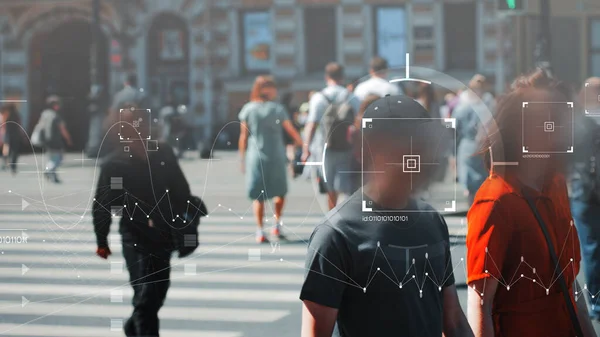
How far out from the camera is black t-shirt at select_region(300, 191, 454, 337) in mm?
2717

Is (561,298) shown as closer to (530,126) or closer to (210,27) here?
(530,126)

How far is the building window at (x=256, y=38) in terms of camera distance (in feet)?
23.3

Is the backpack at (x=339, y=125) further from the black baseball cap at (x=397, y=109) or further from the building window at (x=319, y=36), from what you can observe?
the building window at (x=319, y=36)

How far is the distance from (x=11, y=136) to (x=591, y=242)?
2.45m

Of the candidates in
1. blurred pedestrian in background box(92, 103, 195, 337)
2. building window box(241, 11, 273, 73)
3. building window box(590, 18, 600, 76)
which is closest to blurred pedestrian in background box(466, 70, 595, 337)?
building window box(590, 18, 600, 76)

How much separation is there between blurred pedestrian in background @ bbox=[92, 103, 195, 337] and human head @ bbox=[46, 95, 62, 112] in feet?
1.07

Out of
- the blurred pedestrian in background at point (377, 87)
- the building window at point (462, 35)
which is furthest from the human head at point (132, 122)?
the building window at point (462, 35)

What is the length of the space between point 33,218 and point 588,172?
205 cm

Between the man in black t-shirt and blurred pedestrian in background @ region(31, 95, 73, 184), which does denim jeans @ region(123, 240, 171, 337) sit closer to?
blurred pedestrian in background @ region(31, 95, 73, 184)

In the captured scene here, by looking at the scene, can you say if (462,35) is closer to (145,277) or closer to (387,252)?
(145,277)

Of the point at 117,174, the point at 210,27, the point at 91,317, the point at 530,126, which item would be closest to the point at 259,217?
the point at 117,174

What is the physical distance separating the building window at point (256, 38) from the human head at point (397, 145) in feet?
12.2

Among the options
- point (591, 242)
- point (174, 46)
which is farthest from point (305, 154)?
point (174, 46)
